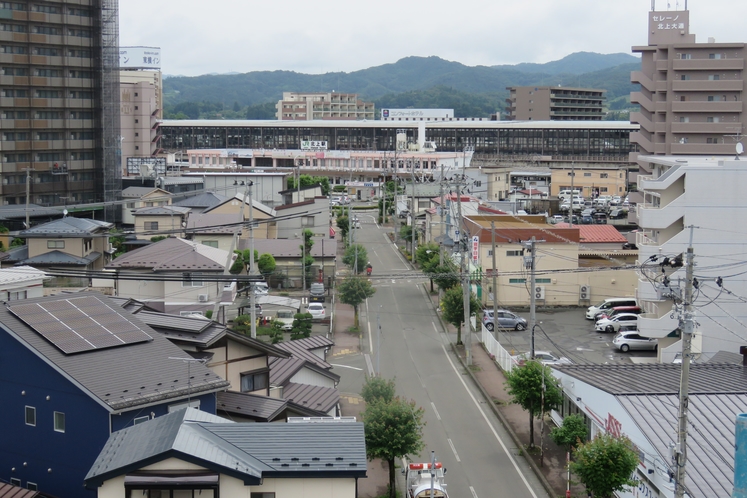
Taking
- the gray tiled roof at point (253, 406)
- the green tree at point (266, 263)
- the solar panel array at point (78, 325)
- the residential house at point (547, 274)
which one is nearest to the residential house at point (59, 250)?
the green tree at point (266, 263)

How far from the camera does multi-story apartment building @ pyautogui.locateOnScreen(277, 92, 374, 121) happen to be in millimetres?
104375

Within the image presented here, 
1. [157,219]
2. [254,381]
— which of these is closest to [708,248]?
[254,381]

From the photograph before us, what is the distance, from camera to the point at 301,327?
24.2m

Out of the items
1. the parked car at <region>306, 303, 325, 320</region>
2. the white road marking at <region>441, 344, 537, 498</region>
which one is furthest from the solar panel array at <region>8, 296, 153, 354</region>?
the parked car at <region>306, 303, 325, 320</region>

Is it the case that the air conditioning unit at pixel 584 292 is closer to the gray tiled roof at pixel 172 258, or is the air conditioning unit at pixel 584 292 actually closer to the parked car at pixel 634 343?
the parked car at pixel 634 343

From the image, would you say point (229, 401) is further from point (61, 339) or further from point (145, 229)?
point (145, 229)

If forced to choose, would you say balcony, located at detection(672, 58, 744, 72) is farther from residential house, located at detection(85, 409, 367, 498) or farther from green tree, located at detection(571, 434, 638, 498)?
residential house, located at detection(85, 409, 367, 498)

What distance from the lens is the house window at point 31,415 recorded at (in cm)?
1212

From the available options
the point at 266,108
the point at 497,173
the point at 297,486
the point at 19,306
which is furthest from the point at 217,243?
the point at 266,108

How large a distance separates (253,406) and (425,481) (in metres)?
2.97

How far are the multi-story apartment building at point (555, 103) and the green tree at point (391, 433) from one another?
3667 inches

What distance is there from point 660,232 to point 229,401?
14303 millimetres

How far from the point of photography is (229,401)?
13.4 m

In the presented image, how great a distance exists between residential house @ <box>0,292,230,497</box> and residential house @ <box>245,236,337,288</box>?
19.2 metres
